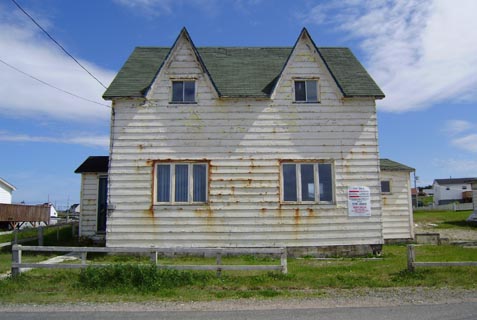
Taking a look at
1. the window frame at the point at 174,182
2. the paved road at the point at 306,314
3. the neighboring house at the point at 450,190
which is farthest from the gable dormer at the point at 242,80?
the neighboring house at the point at 450,190

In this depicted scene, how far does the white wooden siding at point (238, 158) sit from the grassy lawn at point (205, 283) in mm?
3279

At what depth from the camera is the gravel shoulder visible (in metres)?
8.23

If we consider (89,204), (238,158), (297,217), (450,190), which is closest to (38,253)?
(89,204)

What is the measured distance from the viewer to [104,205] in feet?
60.5

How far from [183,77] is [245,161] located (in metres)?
3.91

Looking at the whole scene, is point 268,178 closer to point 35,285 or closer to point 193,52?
point 193,52

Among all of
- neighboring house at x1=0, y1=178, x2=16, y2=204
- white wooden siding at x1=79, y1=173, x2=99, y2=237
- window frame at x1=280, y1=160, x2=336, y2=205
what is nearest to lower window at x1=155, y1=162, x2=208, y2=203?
window frame at x1=280, y1=160, x2=336, y2=205

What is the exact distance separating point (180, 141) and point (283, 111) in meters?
3.94

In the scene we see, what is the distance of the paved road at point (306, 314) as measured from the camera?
736 centimetres

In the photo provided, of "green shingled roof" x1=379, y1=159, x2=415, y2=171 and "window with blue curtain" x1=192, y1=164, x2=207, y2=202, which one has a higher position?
"green shingled roof" x1=379, y1=159, x2=415, y2=171

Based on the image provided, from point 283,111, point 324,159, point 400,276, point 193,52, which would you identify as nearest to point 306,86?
point 283,111

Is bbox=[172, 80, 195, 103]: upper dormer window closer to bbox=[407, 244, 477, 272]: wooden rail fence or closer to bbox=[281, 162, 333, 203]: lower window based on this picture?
bbox=[281, 162, 333, 203]: lower window

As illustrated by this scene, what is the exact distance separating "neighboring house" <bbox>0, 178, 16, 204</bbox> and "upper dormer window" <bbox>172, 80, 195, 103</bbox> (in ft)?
129

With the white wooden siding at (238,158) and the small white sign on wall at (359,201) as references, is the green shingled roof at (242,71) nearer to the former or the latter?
the white wooden siding at (238,158)
